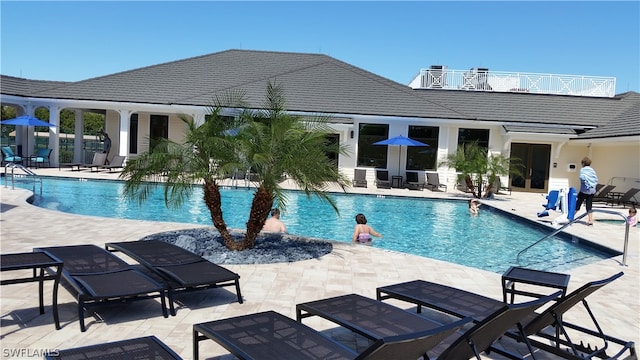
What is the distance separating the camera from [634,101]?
2516 cm

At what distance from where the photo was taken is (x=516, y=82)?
26.1 m

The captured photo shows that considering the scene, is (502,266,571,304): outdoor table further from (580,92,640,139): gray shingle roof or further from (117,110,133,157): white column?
(117,110,133,157): white column

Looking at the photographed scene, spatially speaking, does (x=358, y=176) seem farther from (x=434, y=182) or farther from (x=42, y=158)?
(x=42, y=158)

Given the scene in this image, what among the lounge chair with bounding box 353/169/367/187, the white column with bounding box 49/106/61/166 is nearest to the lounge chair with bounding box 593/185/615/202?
the lounge chair with bounding box 353/169/367/187

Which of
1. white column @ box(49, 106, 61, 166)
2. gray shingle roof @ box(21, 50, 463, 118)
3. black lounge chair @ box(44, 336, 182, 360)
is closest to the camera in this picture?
black lounge chair @ box(44, 336, 182, 360)

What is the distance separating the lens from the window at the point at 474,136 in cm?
2314

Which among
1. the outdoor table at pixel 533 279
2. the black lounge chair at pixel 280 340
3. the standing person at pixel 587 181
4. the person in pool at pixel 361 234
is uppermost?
the standing person at pixel 587 181

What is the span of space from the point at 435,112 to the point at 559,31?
6.20 meters

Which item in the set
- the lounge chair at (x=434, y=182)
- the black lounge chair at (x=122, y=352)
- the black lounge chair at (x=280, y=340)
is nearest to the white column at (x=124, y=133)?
the lounge chair at (x=434, y=182)

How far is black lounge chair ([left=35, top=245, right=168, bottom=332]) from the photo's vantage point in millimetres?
4195

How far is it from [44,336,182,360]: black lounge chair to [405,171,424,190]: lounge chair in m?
19.4

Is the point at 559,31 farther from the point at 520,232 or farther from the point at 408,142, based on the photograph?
the point at 520,232

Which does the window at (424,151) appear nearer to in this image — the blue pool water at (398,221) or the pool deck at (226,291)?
the blue pool water at (398,221)

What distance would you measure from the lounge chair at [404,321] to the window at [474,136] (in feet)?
65.6
